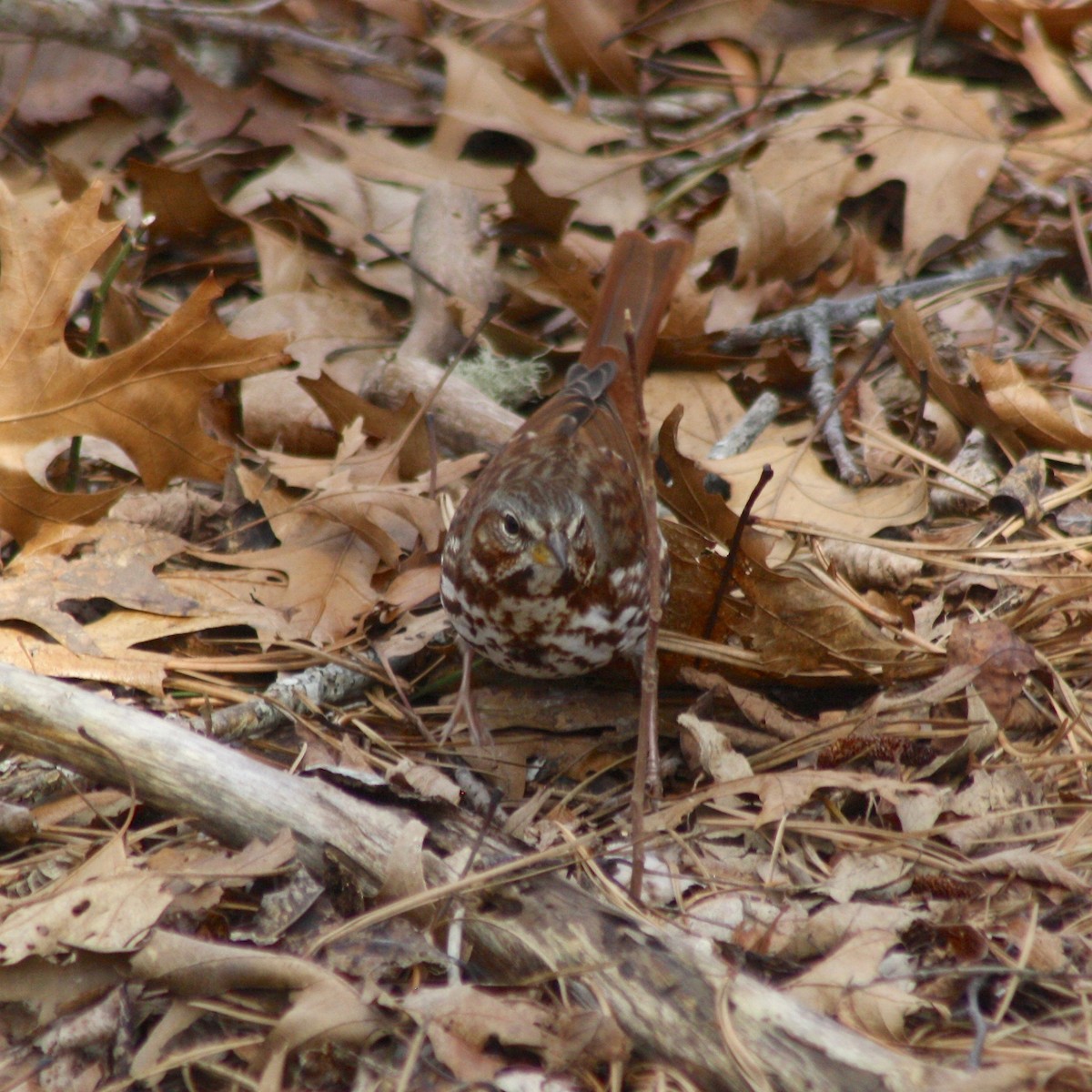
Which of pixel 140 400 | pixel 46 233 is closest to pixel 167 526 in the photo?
pixel 140 400

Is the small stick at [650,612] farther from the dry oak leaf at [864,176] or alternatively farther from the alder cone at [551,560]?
the dry oak leaf at [864,176]

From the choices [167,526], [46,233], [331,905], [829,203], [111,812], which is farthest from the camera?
[829,203]

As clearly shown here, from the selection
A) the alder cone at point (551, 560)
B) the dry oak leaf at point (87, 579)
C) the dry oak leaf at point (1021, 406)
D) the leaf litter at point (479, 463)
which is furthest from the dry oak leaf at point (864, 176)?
the dry oak leaf at point (87, 579)

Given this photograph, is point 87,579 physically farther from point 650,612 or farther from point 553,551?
point 650,612

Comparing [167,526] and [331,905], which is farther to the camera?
[167,526]

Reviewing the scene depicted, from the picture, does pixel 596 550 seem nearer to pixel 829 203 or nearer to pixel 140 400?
pixel 140 400

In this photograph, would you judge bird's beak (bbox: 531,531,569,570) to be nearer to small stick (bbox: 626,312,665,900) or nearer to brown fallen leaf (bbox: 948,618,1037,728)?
small stick (bbox: 626,312,665,900)
